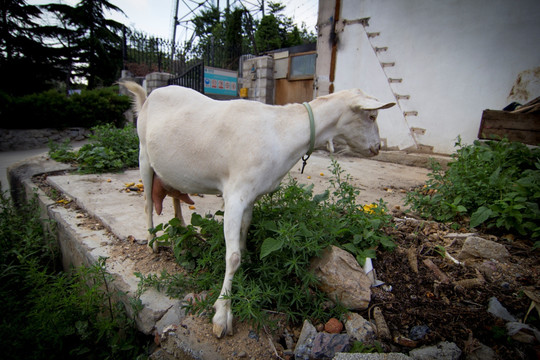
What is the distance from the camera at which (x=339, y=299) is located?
182 cm

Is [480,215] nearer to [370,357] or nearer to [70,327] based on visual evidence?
Answer: [370,357]

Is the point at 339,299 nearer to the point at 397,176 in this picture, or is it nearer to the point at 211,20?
the point at 397,176

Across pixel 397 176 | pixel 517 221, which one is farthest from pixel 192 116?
pixel 397 176

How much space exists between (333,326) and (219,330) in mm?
667

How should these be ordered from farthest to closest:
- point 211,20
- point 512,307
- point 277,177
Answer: point 211,20 < point 277,177 < point 512,307

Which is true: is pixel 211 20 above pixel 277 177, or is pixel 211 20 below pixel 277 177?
above

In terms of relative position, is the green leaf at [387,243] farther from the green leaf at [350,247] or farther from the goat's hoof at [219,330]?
the goat's hoof at [219,330]

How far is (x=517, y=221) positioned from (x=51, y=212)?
4752 mm

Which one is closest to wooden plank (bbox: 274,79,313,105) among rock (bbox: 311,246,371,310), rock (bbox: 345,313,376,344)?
rock (bbox: 311,246,371,310)

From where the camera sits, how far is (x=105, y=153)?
16.4 ft

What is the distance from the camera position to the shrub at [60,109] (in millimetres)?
8992

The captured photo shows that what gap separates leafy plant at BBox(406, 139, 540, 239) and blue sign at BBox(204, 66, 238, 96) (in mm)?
8537

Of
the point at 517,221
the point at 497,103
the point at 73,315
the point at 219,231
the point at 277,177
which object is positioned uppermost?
the point at 497,103

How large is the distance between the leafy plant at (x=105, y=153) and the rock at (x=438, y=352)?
4.92 m
